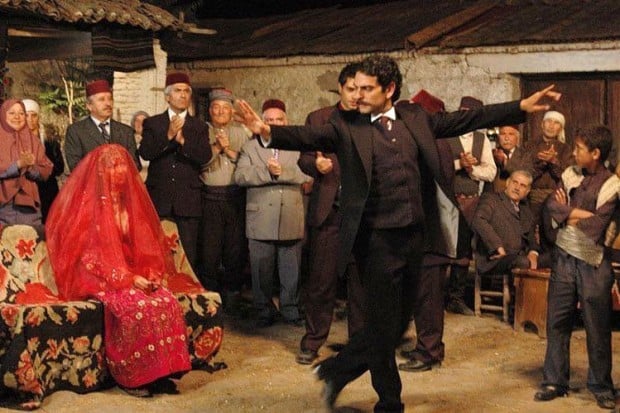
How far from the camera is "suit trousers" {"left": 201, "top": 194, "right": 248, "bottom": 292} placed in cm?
1117

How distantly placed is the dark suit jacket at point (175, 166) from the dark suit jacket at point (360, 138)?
3470 mm

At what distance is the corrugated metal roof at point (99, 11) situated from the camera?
476 inches

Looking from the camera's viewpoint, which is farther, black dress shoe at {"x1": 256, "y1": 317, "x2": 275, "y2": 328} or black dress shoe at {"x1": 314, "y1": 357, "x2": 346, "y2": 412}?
black dress shoe at {"x1": 256, "y1": 317, "x2": 275, "y2": 328}

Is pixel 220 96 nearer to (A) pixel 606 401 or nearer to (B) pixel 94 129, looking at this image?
(B) pixel 94 129

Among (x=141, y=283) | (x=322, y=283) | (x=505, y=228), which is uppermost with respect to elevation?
(x=505, y=228)

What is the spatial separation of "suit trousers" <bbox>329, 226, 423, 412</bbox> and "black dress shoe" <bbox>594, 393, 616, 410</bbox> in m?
1.45

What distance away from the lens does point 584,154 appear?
7.70 m

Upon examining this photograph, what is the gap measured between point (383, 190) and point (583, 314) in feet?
5.57

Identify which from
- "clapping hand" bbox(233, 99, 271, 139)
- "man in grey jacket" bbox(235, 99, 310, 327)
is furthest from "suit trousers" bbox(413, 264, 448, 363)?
"clapping hand" bbox(233, 99, 271, 139)

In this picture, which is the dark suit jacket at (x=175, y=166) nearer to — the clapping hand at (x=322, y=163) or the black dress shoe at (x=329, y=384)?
the clapping hand at (x=322, y=163)

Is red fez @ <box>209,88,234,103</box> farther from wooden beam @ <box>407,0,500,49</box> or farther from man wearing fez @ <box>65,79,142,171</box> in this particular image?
wooden beam @ <box>407,0,500,49</box>

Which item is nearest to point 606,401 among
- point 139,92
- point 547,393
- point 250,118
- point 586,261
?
point 547,393

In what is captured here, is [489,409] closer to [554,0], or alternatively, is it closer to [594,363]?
[594,363]

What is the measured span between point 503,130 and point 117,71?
14.9 ft
